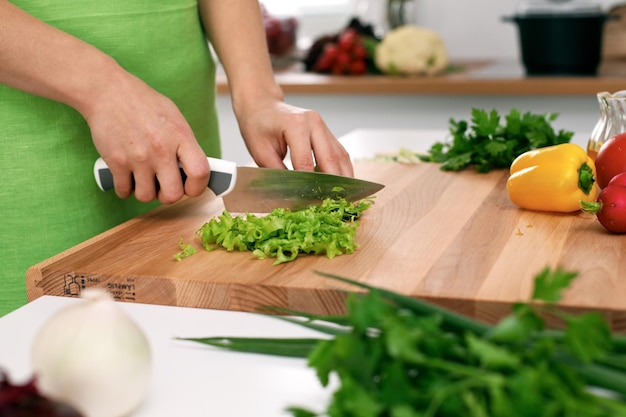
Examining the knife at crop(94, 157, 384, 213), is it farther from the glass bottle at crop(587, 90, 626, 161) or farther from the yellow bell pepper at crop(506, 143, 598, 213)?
the glass bottle at crop(587, 90, 626, 161)

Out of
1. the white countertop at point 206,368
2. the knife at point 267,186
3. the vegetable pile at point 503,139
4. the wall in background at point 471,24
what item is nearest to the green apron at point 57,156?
the knife at point 267,186

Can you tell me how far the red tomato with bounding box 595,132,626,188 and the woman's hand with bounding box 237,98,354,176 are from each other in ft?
1.29

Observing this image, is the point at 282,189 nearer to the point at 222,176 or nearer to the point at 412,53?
the point at 222,176

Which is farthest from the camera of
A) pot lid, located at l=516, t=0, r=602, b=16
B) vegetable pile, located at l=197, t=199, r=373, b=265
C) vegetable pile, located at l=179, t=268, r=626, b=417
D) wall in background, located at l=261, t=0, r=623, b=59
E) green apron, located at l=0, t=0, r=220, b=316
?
wall in background, located at l=261, t=0, r=623, b=59

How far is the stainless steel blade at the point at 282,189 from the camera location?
1.29 metres

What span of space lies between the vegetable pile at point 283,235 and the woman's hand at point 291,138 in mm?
220

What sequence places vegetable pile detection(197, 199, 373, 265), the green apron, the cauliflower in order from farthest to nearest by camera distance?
the cauliflower < the green apron < vegetable pile detection(197, 199, 373, 265)

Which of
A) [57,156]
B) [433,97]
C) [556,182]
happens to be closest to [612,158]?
[556,182]

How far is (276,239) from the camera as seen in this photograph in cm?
112

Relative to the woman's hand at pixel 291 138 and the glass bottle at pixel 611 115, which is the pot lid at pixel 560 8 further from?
the woman's hand at pixel 291 138

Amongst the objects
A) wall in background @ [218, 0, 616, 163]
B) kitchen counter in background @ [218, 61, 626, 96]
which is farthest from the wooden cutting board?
kitchen counter in background @ [218, 61, 626, 96]

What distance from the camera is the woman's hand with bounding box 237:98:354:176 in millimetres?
1417

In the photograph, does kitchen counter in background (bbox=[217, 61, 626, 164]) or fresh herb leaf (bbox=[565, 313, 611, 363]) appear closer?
fresh herb leaf (bbox=[565, 313, 611, 363])

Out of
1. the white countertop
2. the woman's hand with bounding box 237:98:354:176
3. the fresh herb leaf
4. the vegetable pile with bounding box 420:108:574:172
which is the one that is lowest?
the vegetable pile with bounding box 420:108:574:172
